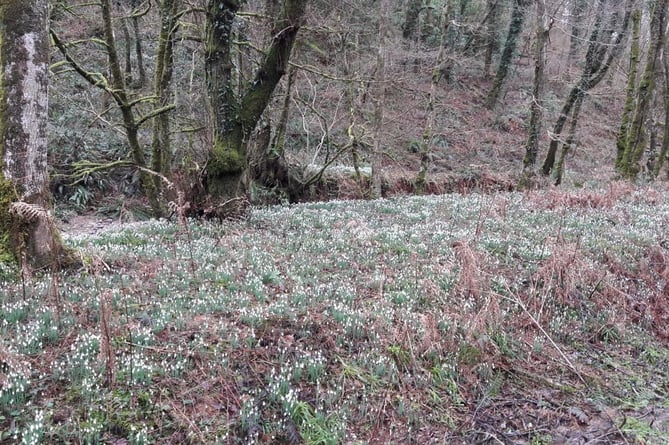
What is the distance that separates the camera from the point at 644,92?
52.9 feet

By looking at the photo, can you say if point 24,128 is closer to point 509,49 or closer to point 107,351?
point 107,351

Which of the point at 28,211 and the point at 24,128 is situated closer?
the point at 28,211

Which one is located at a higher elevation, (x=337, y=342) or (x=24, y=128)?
(x=24, y=128)

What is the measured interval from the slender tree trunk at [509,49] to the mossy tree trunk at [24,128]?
2822cm

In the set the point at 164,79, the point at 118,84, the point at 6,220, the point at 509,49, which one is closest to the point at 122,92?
the point at 118,84

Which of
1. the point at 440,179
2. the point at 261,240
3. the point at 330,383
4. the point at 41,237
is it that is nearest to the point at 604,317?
the point at 330,383

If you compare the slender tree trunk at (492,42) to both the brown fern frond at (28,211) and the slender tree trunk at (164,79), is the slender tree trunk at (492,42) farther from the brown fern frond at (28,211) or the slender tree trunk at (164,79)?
the brown fern frond at (28,211)

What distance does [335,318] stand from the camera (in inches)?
201

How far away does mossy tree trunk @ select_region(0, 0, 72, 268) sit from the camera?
501 cm

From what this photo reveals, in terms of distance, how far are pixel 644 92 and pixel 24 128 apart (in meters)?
18.4

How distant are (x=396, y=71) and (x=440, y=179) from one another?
585 centimetres

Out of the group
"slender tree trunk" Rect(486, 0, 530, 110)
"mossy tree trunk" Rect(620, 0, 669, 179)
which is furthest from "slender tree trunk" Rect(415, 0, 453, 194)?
"slender tree trunk" Rect(486, 0, 530, 110)

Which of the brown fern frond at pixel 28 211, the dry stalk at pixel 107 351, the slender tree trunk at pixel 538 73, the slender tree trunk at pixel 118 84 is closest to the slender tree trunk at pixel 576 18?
the slender tree trunk at pixel 538 73

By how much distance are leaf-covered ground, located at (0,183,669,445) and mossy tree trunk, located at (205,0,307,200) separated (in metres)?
1.73
